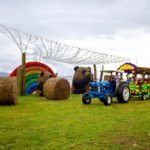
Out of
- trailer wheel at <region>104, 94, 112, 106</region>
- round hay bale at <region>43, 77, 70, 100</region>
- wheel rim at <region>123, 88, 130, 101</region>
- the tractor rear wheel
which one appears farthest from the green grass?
round hay bale at <region>43, 77, 70, 100</region>

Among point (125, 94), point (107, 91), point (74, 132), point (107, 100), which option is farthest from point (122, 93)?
point (74, 132)

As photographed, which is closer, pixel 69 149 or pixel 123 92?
pixel 69 149

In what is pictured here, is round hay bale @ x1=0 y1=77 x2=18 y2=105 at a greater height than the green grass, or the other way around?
round hay bale @ x1=0 y1=77 x2=18 y2=105

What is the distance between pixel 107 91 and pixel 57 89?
3.89m

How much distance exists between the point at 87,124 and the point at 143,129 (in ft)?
4.82

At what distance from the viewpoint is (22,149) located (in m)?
6.19

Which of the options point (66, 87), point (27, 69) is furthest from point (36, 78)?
point (66, 87)

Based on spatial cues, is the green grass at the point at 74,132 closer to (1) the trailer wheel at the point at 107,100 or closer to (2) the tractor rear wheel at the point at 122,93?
(1) the trailer wheel at the point at 107,100

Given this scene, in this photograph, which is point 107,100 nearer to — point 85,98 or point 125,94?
point 85,98

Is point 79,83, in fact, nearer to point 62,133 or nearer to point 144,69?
point 144,69

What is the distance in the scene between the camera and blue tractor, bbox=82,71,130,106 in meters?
15.4

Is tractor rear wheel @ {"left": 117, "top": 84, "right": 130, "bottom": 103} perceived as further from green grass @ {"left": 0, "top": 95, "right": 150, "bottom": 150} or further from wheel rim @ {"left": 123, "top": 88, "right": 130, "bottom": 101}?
green grass @ {"left": 0, "top": 95, "right": 150, "bottom": 150}

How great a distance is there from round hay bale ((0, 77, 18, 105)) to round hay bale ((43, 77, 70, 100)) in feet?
13.7

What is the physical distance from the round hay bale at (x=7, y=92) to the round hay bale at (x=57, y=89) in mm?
4166
